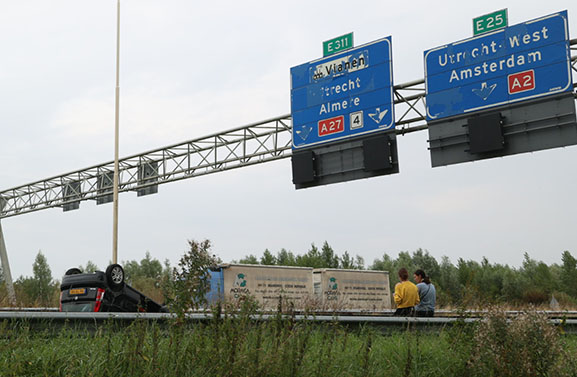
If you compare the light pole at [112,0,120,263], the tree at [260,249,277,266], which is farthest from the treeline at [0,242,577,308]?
the light pole at [112,0,120,263]

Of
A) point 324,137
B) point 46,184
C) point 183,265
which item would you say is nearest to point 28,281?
point 46,184

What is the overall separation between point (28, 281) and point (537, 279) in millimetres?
58717

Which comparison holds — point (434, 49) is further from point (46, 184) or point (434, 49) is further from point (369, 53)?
point (46, 184)

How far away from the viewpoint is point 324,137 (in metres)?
23.0

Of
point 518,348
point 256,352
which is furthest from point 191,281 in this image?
point 518,348

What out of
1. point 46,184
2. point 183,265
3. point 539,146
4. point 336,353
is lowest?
point 336,353

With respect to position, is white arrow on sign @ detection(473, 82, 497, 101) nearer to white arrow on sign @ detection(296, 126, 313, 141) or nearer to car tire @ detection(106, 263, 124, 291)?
white arrow on sign @ detection(296, 126, 313, 141)

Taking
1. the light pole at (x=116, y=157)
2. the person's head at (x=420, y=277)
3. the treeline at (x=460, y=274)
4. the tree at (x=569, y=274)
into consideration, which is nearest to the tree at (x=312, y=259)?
the treeline at (x=460, y=274)

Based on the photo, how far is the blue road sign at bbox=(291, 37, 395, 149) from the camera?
2173 cm

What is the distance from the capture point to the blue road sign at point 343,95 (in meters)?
21.7

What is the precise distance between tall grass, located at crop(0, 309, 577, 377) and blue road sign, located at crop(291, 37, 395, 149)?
14538 millimetres

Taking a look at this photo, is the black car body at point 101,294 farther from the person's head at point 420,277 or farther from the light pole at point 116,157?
the light pole at point 116,157

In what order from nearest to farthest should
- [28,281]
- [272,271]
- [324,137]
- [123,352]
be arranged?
[123,352]
[324,137]
[272,271]
[28,281]

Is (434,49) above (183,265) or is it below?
above
